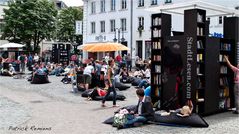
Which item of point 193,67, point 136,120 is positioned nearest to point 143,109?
point 136,120

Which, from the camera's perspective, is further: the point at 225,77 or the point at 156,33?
the point at 225,77

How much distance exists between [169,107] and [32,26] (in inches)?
2072

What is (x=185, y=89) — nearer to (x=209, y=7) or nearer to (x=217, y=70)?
(x=217, y=70)

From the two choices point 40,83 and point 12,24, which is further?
point 12,24

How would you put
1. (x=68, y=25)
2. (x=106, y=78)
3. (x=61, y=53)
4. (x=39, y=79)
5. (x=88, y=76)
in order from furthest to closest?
(x=68, y=25)
(x=61, y=53)
(x=39, y=79)
(x=88, y=76)
(x=106, y=78)

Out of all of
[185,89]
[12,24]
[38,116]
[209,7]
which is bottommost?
[38,116]

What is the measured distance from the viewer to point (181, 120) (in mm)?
11102

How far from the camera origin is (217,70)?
13258mm

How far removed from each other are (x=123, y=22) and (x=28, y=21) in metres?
18.0

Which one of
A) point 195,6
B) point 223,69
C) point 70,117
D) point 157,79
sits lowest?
point 70,117

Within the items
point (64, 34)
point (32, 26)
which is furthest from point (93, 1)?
point (64, 34)

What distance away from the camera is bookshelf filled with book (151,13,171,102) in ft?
44.1

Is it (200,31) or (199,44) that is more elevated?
(200,31)

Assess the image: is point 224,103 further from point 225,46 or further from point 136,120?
point 136,120
